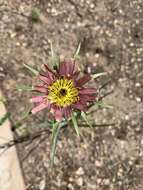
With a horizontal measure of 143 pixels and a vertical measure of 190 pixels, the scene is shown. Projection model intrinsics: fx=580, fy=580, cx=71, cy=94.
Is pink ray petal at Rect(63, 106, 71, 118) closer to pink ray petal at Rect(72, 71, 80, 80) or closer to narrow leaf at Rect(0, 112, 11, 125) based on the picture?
pink ray petal at Rect(72, 71, 80, 80)

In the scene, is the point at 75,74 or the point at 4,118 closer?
the point at 75,74

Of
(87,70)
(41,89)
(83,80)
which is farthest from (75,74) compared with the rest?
(87,70)

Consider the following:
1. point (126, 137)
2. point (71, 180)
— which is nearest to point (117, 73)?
point (126, 137)

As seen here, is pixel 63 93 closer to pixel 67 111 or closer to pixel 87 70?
pixel 67 111

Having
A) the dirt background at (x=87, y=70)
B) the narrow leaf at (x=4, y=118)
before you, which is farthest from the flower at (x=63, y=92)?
the dirt background at (x=87, y=70)

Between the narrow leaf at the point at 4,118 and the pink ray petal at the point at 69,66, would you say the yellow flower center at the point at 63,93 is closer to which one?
the pink ray petal at the point at 69,66

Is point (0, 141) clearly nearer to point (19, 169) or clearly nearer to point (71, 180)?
point (19, 169)

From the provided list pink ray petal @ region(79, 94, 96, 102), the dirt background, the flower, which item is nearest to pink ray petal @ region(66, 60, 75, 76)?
the flower
